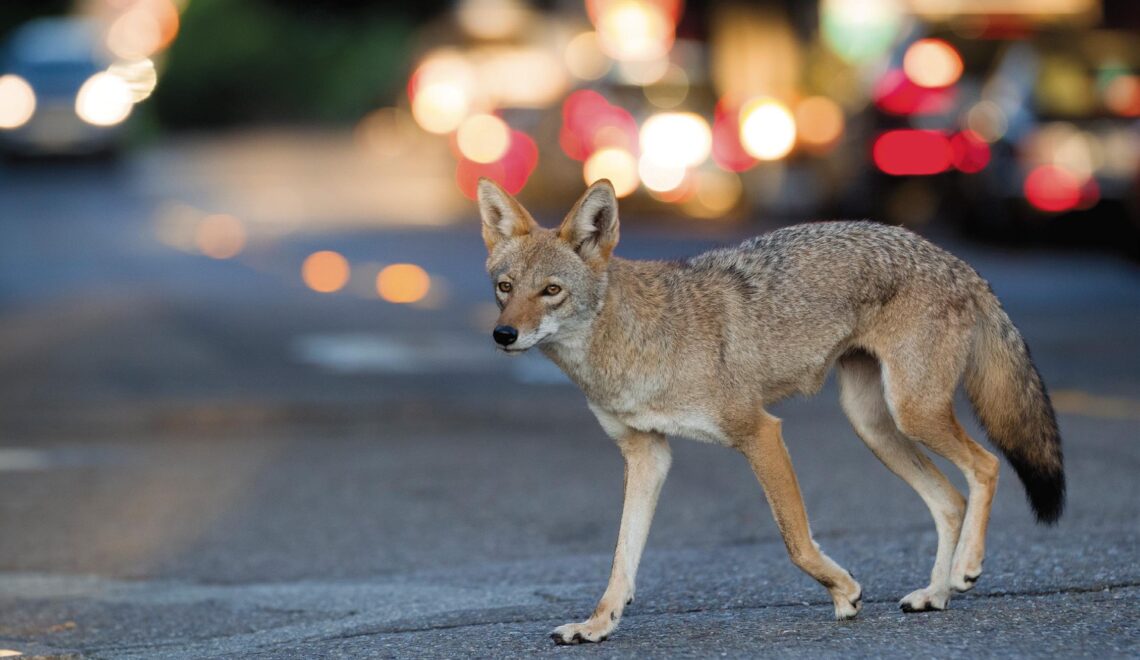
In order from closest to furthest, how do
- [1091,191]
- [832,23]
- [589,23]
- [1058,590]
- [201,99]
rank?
[1058,590] → [1091,191] → [832,23] → [589,23] → [201,99]

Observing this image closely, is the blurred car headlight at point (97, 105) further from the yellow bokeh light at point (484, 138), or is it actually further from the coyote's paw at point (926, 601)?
the coyote's paw at point (926, 601)

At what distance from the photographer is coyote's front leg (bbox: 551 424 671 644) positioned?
20.5 feet

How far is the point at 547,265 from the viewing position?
22.0 feet

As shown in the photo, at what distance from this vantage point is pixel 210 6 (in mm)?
61719

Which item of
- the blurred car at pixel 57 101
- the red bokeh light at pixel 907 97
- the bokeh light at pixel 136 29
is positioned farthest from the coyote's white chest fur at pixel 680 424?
the blurred car at pixel 57 101

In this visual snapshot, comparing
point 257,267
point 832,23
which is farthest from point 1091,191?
point 832,23

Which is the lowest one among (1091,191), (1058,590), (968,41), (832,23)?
(1058,590)

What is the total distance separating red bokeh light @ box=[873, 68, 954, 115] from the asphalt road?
280cm

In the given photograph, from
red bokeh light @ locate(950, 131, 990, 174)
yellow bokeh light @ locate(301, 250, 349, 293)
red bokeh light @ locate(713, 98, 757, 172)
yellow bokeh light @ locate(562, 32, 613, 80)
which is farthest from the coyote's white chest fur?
yellow bokeh light @ locate(562, 32, 613, 80)

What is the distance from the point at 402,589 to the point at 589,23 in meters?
30.7

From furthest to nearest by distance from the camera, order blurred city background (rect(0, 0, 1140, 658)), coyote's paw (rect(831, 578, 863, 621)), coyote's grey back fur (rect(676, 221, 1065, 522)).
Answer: blurred city background (rect(0, 0, 1140, 658)) → coyote's grey back fur (rect(676, 221, 1065, 522)) → coyote's paw (rect(831, 578, 863, 621))

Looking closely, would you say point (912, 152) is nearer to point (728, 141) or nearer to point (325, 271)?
point (728, 141)

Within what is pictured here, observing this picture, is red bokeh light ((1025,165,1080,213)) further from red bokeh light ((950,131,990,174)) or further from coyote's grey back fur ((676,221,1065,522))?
coyote's grey back fur ((676,221,1065,522))

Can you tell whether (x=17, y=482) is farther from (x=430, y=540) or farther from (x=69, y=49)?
(x=69, y=49)
